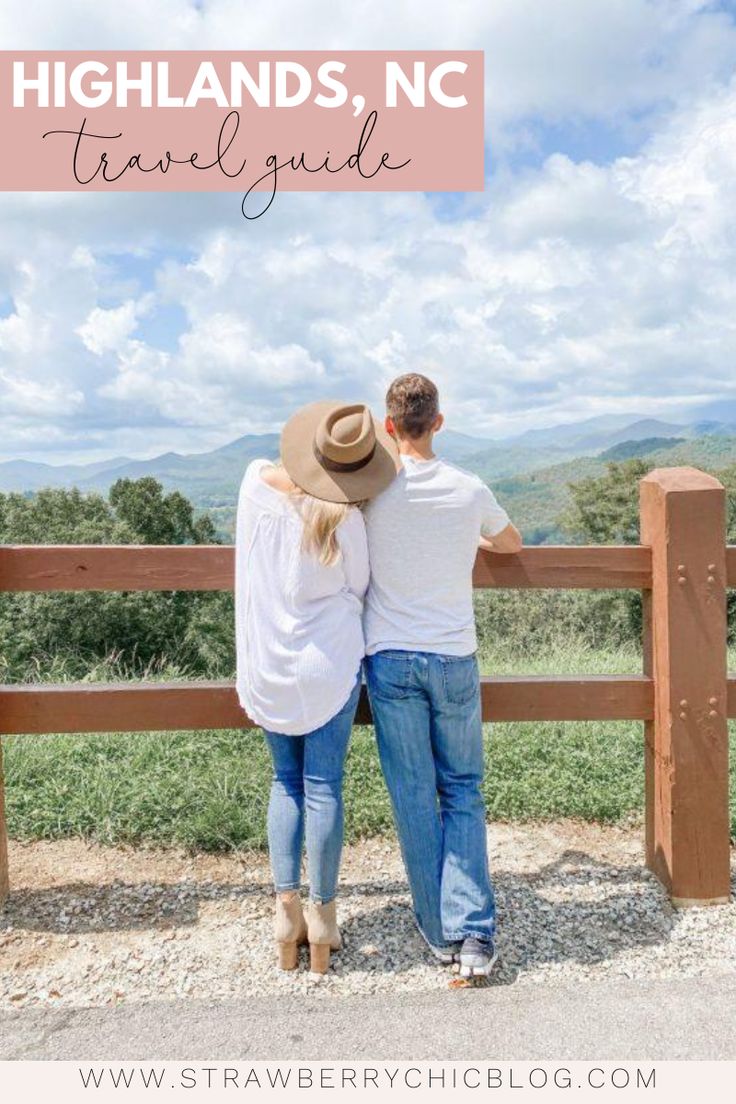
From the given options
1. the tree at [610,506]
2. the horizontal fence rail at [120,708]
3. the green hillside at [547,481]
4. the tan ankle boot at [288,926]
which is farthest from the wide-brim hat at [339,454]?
the green hillside at [547,481]

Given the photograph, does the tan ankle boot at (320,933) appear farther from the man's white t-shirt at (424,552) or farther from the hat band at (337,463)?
the hat band at (337,463)

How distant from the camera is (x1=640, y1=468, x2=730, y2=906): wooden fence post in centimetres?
350

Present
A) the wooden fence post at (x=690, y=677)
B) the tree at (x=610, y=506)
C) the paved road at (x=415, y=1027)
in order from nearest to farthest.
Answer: the paved road at (x=415, y=1027), the wooden fence post at (x=690, y=677), the tree at (x=610, y=506)

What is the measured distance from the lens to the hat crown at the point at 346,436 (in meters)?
2.88

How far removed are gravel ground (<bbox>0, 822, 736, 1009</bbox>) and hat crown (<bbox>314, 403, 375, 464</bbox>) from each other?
1.83 m

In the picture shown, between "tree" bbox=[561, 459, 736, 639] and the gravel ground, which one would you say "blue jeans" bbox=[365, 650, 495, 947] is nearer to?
the gravel ground

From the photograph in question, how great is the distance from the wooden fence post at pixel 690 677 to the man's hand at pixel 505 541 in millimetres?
652

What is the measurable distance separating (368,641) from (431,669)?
0.25 meters

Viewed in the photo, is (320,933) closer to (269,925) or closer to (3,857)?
(269,925)

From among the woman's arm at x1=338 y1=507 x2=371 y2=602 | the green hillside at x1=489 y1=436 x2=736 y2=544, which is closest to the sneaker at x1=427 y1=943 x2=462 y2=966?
the woman's arm at x1=338 y1=507 x2=371 y2=602

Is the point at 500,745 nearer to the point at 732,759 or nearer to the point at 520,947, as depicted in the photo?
the point at 732,759

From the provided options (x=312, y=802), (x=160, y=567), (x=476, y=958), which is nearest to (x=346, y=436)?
(x=160, y=567)

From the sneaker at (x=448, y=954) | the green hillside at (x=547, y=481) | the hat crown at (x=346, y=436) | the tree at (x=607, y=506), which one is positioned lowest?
the sneaker at (x=448, y=954)

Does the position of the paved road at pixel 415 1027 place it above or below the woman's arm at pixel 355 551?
below
